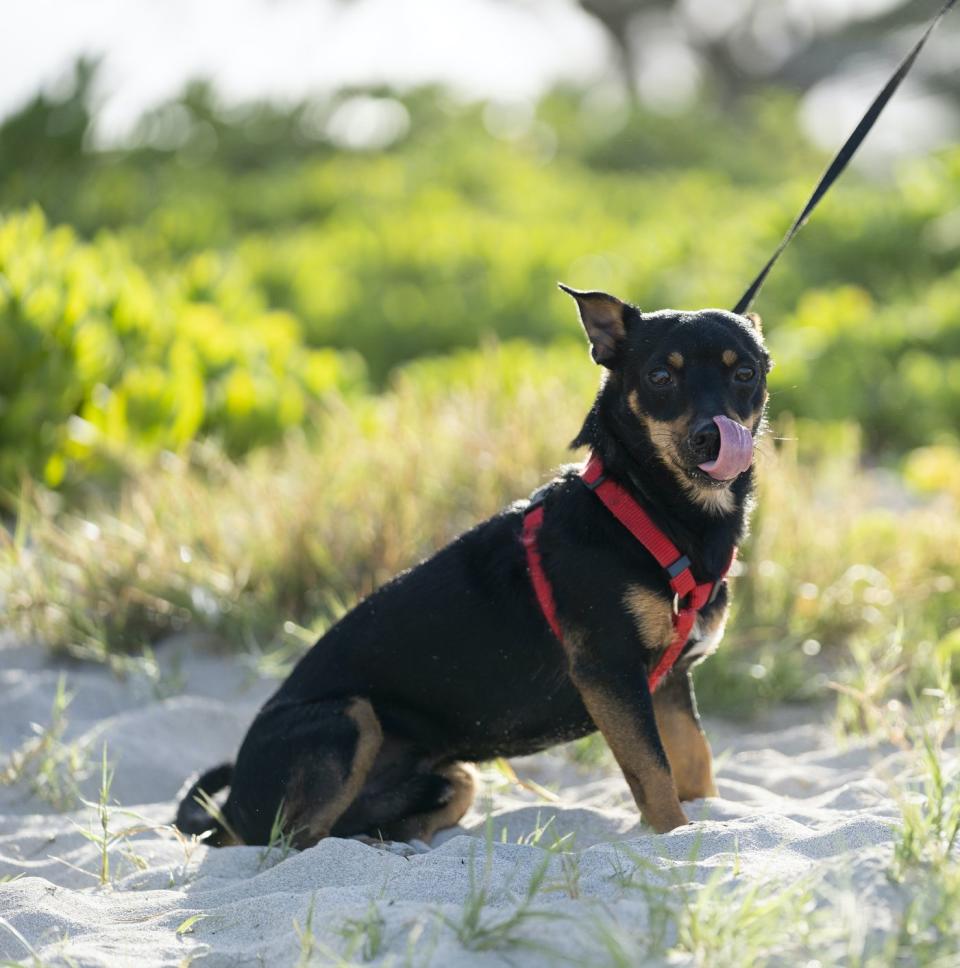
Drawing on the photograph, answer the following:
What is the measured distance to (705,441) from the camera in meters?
3.27

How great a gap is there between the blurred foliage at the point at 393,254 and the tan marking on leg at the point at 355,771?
3317 millimetres

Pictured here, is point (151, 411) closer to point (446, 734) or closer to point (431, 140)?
point (446, 734)

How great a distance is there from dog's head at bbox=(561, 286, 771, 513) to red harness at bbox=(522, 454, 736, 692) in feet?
0.46

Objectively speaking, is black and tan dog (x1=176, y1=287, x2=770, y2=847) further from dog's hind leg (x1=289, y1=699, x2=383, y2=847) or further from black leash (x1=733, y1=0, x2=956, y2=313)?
black leash (x1=733, y1=0, x2=956, y2=313)

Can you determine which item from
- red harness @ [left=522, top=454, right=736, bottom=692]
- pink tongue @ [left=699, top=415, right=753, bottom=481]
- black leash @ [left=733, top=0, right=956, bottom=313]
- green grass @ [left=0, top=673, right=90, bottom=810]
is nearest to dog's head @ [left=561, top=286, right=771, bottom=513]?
pink tongue @ [left=699, top=415, right=753, bottom=481]

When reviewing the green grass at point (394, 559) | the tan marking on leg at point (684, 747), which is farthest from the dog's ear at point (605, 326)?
the green grass at point (394, 559)

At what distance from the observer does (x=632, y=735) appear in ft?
10.8

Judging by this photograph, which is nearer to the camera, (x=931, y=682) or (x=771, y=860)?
(x=771, y=860)

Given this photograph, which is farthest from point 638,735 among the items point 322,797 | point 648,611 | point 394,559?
point 394,559

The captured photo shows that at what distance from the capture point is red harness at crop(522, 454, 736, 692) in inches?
132

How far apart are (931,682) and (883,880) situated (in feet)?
8.57

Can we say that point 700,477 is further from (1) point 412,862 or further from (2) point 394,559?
(2) point 394,559

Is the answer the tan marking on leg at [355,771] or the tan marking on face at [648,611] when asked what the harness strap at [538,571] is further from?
the tan marking on leg at [355,771]

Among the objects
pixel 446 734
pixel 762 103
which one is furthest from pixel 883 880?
pixel 762 103
